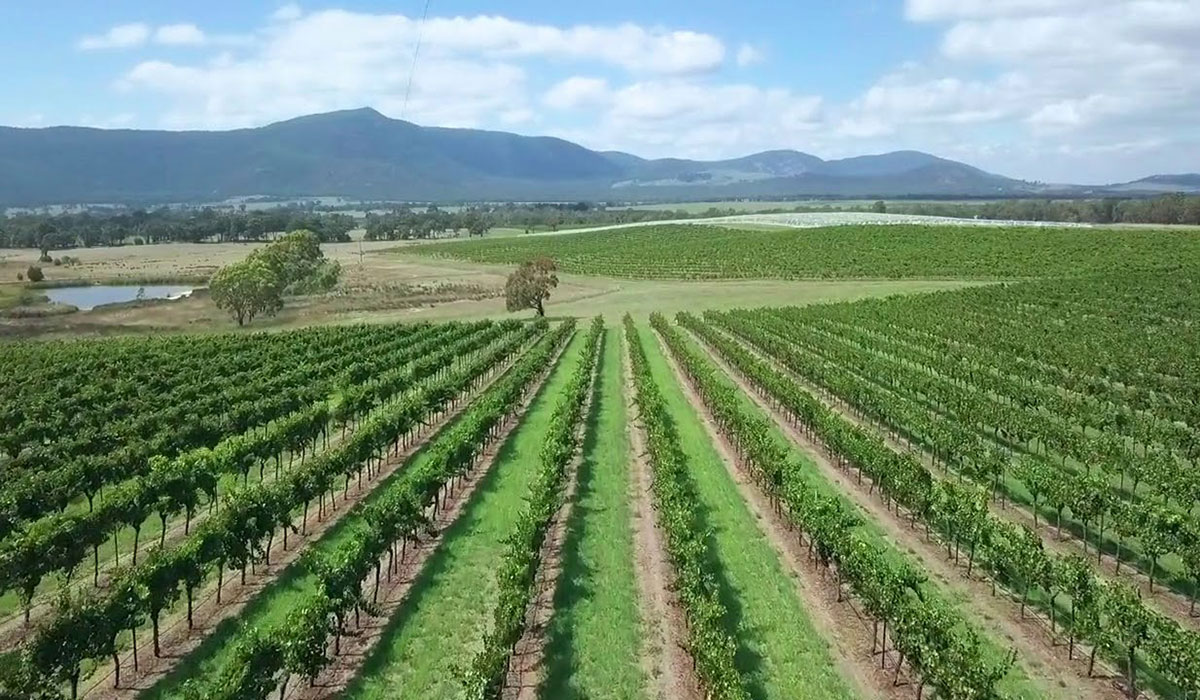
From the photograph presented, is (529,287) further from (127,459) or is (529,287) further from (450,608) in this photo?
(450,608)

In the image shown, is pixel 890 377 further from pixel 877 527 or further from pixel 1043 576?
pixel 1043 576

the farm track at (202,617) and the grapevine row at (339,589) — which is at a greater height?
the grapevine row at (339,589)

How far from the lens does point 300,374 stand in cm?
5334

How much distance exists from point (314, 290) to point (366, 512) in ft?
306

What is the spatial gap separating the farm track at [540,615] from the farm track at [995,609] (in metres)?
11.6

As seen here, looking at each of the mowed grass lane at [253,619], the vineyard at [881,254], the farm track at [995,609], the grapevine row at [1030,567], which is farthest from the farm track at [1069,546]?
the vineyard at [881,254]

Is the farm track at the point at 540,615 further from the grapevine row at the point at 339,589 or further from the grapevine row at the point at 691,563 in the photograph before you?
the grapevine row at the point at 339,589

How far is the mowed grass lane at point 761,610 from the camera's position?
20312mm

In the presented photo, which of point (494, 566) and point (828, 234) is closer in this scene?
point (494, 566)

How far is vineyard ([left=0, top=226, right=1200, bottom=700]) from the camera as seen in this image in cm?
2009

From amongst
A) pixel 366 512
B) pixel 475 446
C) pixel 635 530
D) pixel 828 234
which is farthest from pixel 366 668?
pixel 828 234

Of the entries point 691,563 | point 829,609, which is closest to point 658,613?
point 691,563

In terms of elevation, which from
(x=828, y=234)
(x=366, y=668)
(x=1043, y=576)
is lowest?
(x=366, y=668)

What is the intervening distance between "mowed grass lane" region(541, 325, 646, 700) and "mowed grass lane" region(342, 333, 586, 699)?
89.1 inches
